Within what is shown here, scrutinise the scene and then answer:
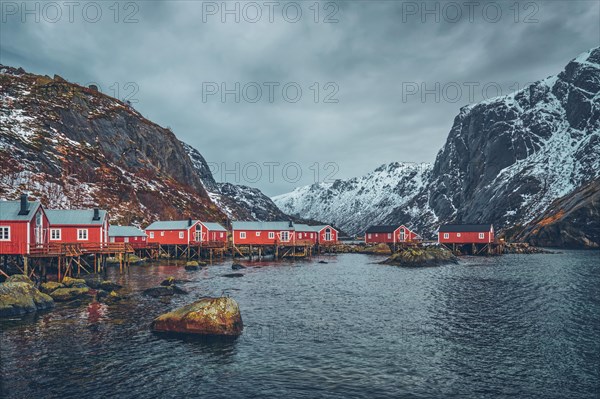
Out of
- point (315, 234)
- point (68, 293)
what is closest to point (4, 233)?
point (68, 293)

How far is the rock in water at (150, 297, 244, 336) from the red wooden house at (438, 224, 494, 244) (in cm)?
9768

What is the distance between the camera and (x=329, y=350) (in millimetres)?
24453

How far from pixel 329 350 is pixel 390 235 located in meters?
109

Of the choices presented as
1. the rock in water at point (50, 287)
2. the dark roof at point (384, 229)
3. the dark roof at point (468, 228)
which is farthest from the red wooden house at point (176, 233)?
the dark roof at point (468, 228)

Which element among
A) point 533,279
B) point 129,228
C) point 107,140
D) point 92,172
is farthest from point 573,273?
point 107,140

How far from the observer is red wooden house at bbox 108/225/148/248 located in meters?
83.6

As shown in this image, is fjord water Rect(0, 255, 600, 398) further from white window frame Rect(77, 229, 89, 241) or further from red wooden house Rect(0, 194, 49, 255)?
white window frame Rect(77, 229, 89, 241)

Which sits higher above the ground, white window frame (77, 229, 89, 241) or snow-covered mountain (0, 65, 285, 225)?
snow-covered mountain (0, 65, 285, 225)

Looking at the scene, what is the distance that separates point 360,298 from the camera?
41.9m

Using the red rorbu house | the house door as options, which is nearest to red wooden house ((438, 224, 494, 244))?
the red rorbu house

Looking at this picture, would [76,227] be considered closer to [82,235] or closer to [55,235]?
[82,235]

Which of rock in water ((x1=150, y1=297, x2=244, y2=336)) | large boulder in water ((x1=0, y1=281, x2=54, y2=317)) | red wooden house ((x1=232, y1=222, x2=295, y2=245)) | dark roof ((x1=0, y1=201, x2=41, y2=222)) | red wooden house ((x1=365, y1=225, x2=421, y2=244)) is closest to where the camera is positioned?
rock in water ((x1=150, y1=297, x2=244, y2=336))

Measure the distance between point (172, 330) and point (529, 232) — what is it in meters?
152

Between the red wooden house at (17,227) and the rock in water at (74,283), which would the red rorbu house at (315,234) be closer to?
the rock in water at (74,283)
